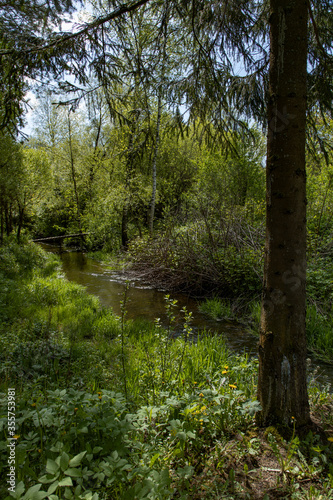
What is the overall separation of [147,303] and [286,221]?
6.35m

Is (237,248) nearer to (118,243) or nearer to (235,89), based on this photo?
(235,89)

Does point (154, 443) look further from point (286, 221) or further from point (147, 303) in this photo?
point (147, 303)

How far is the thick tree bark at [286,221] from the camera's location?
2025 mm

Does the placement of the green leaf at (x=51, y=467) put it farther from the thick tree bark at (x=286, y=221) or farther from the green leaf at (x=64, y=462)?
the thick tree bark at (x=286, y=221)

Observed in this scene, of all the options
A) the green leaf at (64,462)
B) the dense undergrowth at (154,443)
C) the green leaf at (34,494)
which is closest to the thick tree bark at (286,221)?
the dense undergrowth at (154,443)

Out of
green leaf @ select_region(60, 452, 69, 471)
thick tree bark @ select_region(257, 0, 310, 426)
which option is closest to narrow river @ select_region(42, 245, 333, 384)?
thick tree bark @ select_region(257, 0, 310, 426)

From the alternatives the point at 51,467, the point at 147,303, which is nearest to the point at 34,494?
the point at 51,467

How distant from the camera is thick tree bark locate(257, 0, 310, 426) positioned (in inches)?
79.7

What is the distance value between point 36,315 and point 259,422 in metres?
4.64

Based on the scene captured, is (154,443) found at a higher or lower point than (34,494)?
lower

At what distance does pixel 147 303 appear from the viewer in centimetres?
801

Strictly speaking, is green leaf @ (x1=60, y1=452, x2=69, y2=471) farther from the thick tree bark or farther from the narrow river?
the narrow river

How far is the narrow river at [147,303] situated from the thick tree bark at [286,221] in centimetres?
163

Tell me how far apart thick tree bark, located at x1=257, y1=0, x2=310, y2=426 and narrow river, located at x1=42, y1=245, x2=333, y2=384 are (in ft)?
5.35
